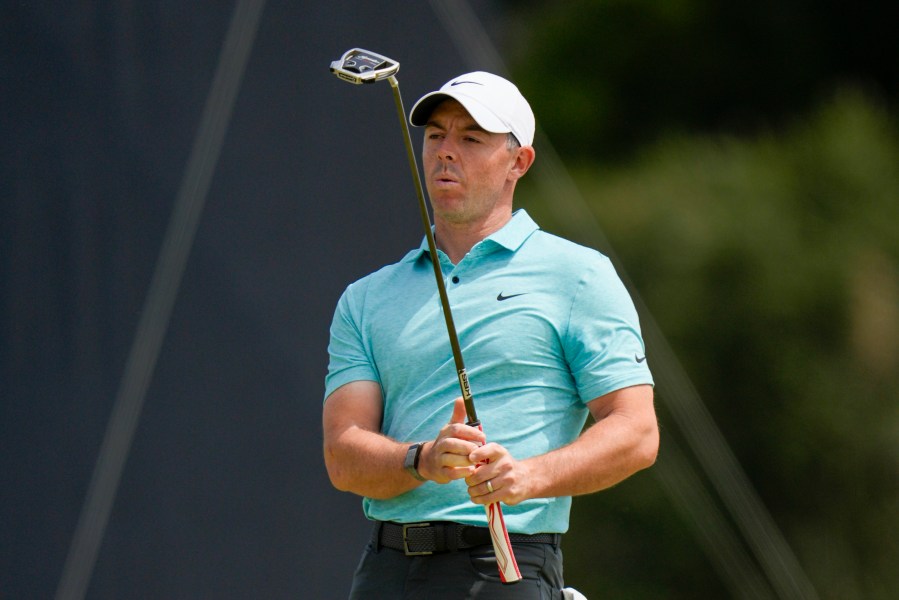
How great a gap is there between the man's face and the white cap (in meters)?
0.02

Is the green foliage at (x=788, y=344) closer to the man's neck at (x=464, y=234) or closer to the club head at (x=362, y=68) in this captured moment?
the man's neck at (x=464, y=234)

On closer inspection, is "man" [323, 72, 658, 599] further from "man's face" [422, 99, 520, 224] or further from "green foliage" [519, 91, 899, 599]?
"green foliage" [519, 91, 899, 599]

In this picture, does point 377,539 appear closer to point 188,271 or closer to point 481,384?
point 481,384

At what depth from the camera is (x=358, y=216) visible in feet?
8.67

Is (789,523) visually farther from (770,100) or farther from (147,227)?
(147,227)

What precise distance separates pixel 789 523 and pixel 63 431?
1.80 m

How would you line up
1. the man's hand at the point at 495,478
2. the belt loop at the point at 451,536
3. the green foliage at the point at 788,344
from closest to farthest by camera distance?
the man's hand at the point at 495,478 → the belt loop at the point at 451,536 → the green foliage at the point at 788,344

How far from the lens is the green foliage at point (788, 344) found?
3.24 meters

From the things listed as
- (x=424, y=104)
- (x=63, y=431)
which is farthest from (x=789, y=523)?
(x=424, y=104)

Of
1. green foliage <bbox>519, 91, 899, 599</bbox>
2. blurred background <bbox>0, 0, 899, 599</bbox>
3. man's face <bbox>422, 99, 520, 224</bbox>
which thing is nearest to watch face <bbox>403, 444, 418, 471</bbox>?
man's face <bbox>422, 99, 520, 224</bbox>

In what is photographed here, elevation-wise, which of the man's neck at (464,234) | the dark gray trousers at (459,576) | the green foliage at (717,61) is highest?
the green foliage at (717,61)

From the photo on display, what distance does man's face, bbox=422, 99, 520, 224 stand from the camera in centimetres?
169

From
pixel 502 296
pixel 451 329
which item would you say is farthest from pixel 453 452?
pixel 502 296

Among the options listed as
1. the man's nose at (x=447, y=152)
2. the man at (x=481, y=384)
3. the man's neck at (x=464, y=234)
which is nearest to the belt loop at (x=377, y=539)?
the man at (x=481, y=384)
